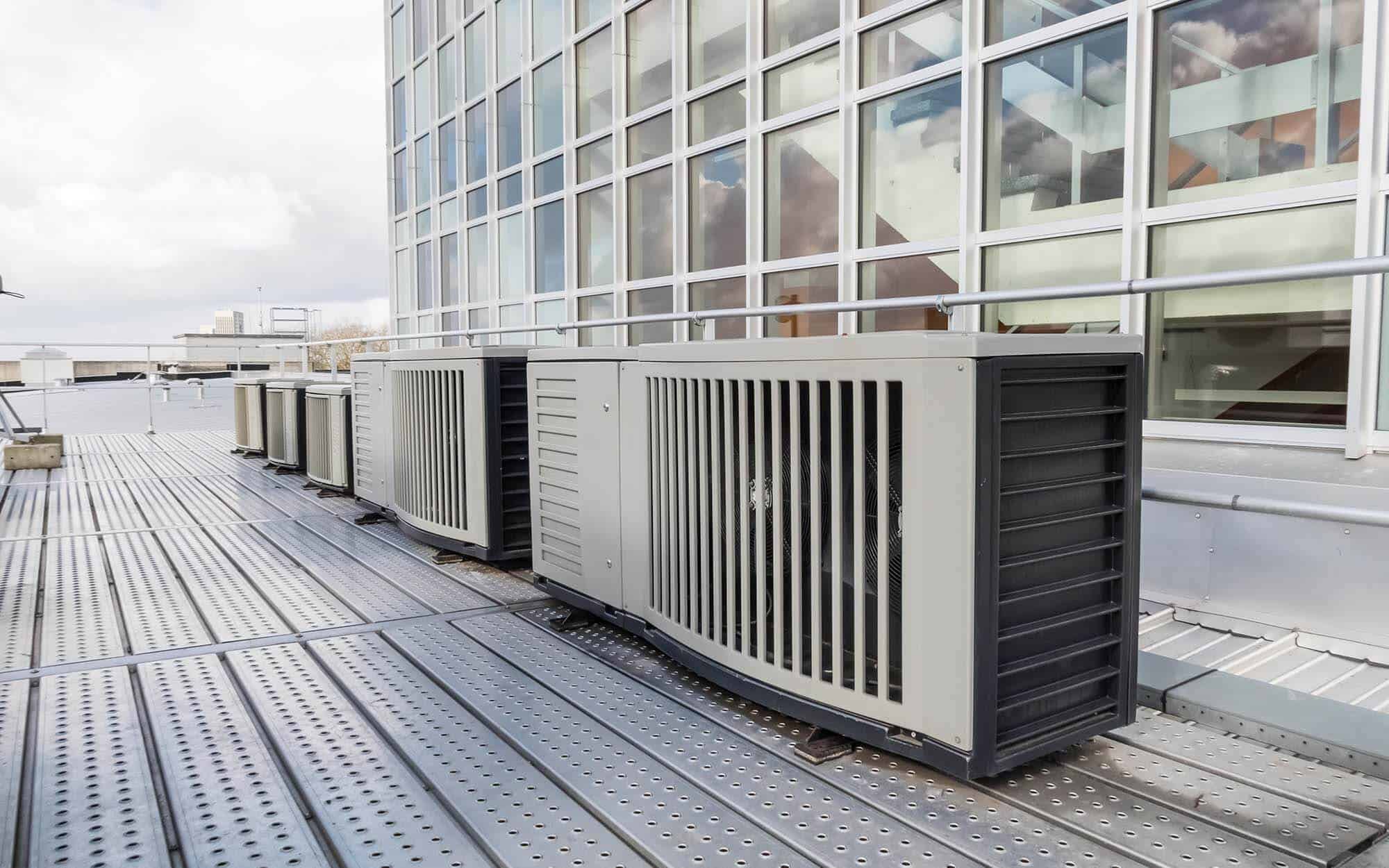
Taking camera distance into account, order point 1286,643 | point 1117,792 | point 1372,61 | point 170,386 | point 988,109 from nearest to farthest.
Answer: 1. point 1117,792
2. point 1286,643
3. point 1372,61
4. point 988,109
5. point 170,386

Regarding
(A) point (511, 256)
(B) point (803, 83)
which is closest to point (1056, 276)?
(B) point (803, 83)

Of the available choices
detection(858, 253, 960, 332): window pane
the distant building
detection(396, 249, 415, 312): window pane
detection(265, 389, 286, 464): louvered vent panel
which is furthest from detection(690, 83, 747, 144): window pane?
the distant building

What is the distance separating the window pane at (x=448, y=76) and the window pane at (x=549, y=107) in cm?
269

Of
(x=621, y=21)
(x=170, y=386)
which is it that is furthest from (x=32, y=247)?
(x=621, y=21)

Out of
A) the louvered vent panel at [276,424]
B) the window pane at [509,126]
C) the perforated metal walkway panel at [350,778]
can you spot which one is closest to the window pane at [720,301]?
the louvered vent panel at [276,424]

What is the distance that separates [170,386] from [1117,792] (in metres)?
15.5

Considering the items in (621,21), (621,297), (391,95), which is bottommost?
(621,297)

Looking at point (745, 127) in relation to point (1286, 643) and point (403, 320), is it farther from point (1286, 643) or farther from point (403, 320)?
point (403, 320)

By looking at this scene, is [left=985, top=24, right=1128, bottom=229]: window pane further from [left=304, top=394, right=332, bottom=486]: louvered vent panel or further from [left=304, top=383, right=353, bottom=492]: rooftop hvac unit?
[left=304, top=394, right=332, bottom=486]: louvered vent panel

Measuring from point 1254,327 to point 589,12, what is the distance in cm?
784

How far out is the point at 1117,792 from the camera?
6.42 feet

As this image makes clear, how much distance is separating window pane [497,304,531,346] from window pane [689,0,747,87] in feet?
13.2

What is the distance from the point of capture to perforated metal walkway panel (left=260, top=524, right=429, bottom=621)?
3.57m

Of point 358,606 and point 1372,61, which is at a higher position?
point 1372,61
